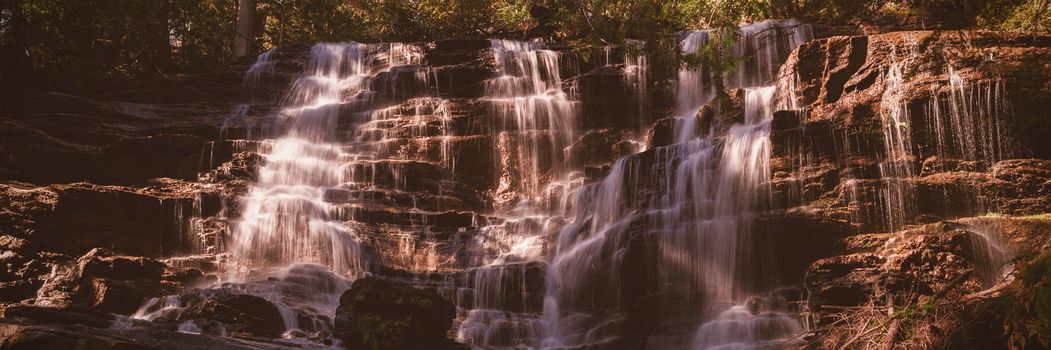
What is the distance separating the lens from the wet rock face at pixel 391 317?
965 centimetres

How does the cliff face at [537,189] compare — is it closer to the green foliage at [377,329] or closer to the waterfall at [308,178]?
the waterfall at [308,178]

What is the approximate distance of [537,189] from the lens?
16.6 m

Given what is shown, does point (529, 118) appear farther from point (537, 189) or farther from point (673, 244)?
point (673, 244)

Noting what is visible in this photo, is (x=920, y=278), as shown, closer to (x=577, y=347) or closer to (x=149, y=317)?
(x=577, y=347)

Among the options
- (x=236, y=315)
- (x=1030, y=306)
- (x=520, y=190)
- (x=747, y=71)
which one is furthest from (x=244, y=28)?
(x=1030, y=306)

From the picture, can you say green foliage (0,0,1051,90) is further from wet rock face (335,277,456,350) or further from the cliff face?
wet rock face (335,277,456,350)

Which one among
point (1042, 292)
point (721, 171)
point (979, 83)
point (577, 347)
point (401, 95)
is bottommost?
point (577, 347)

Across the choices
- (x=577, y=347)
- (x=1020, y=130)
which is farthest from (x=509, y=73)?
(x=1020, y=130)

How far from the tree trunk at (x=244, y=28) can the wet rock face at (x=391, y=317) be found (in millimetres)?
16245

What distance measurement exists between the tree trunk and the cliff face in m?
5.63

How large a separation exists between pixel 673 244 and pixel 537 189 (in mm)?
5351

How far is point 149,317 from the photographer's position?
10.4 meters

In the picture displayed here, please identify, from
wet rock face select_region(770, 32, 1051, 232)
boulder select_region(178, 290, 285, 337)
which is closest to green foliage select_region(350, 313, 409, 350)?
boulder select_region(178, 290, 285, 337)

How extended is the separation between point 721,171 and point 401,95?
896 centimetres
